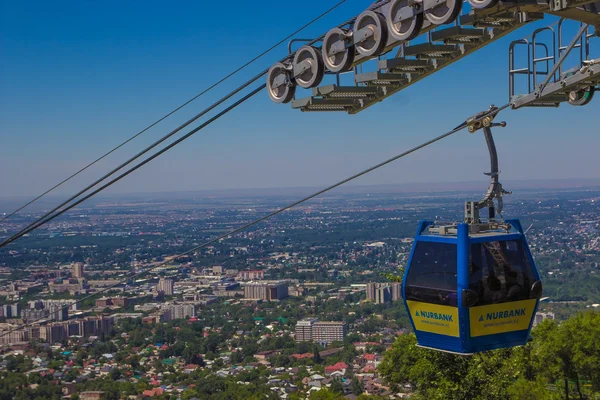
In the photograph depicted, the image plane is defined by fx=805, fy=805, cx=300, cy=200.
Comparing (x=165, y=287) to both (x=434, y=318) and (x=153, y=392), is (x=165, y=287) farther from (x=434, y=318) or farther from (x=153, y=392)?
(x=434, y=318)

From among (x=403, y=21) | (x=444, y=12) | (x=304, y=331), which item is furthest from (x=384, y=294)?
(x=444, y=12)

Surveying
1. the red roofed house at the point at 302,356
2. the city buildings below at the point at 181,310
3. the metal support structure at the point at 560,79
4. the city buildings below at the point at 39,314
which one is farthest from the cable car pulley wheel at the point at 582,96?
the city buildings below at the point at 181,310

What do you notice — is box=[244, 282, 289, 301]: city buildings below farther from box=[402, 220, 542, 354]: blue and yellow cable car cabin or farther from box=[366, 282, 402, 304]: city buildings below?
box=[402, 220, 542, 354]: blue and yellow cable car cabin

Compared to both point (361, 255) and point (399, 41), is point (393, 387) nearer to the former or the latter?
point (399, 41)

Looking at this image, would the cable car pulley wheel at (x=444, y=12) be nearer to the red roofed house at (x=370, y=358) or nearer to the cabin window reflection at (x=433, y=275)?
the cabin window reflection at (x=433, y=275)

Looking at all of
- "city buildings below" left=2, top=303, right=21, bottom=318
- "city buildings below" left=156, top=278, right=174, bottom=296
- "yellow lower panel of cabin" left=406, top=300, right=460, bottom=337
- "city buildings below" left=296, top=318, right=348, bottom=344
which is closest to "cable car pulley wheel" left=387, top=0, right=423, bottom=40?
"yellow lower panel of cabin" left=406, top=300, right=460, bottom=337

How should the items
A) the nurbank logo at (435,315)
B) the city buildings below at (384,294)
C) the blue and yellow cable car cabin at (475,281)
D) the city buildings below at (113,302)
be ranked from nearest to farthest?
the blue and yellow cable car cabin at (475,281) < the nurbank logo at (435,315) < the city buildings below at (384,294) < the city buildings below at (113,302)

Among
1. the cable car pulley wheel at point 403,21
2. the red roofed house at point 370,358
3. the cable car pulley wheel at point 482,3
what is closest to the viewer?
the cable car pulley wheel at point 482,3
